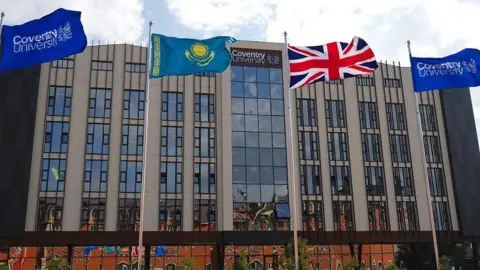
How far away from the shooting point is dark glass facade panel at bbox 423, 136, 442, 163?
5866 cm

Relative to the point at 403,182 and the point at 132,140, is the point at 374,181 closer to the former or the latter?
the point at 403,182

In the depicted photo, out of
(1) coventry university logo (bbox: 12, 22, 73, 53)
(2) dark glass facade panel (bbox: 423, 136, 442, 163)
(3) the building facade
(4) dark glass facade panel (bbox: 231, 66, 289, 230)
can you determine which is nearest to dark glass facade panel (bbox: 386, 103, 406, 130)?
(3) the building facade

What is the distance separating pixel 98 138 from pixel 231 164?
49.0 feet

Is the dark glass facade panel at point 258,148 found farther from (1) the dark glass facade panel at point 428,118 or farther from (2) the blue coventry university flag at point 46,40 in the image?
(2) the blue coventry university flag at point 46,40

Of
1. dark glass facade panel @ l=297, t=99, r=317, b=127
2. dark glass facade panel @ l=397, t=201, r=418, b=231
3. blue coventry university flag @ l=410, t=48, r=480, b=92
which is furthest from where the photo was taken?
dark glass facade panel @ l=297, t=99, r=317, b=127

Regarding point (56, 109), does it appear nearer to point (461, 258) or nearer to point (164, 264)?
point (164, 264)

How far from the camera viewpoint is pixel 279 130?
183ft

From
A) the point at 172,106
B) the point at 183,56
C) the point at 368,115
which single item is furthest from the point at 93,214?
the point at 368,115

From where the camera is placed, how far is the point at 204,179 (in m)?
52.8

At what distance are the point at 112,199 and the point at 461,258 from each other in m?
48.8

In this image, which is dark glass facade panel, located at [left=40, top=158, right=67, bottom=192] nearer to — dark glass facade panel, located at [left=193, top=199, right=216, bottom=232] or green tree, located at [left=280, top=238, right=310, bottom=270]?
dark glass facade panel, located at [left=193, top=199, right=216, bottom=232]

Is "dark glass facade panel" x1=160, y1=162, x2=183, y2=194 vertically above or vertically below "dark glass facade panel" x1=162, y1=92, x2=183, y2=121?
below

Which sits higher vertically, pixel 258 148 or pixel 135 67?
pixel 135 67

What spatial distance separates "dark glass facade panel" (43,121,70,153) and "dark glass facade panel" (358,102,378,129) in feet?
113
